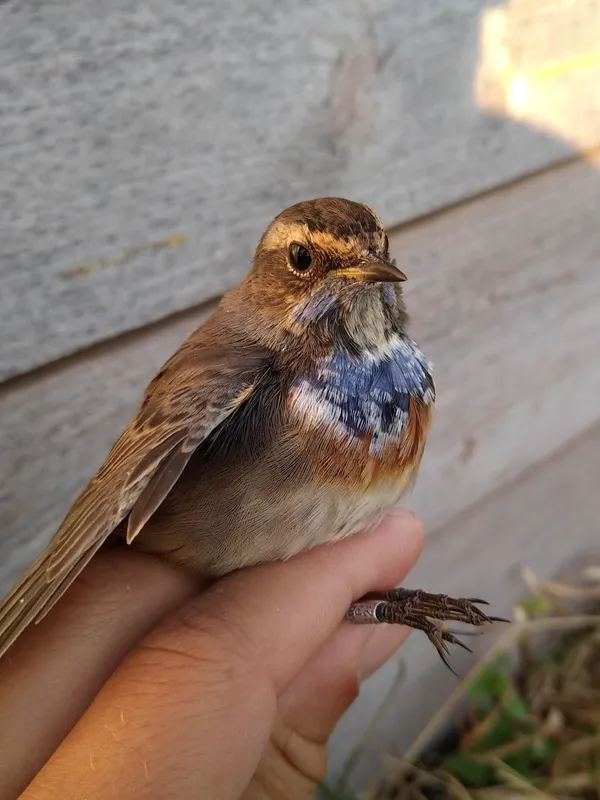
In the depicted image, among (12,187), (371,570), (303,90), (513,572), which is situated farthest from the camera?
(513,572)

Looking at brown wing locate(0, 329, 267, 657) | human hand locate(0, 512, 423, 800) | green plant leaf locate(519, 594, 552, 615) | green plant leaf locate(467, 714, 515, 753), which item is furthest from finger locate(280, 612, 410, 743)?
green plant leaf locate(519, 594, 552, 615)

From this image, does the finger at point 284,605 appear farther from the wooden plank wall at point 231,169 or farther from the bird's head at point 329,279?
the wooden plank wall at point 231,169

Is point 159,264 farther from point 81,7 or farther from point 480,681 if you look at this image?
point 480,681

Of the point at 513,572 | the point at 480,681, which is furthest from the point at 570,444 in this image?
the point at 480,681

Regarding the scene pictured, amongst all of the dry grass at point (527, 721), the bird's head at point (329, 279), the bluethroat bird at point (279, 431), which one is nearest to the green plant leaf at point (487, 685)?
the dry grass at point (527, 721)

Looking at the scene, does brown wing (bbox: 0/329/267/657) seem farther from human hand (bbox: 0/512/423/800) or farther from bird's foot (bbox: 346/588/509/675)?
bird's foot (bbox: 346/588/509/675)

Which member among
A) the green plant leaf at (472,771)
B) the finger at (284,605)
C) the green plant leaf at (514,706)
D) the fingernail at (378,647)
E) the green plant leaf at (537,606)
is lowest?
the green plant leaf at (472,771)

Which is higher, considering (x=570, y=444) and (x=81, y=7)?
(x=81, y=7)
